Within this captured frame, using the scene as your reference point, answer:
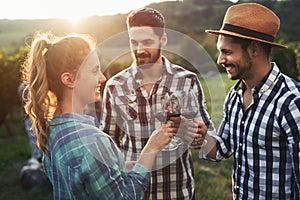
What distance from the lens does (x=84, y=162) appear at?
1688mm

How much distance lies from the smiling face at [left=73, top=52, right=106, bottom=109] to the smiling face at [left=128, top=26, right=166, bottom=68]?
3.54ft

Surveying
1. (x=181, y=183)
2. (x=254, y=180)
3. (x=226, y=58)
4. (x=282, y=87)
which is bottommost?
(x=181, y=183)

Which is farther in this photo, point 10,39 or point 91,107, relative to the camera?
point 10,39

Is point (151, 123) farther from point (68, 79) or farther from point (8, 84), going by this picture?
point (8, 84)

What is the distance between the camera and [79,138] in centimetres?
172

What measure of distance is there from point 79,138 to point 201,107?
4.43 feet

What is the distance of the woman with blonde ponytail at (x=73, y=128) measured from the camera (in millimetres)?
1710

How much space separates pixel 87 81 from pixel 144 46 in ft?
3.86

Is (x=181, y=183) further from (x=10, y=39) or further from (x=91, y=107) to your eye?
(x=10, y=39)

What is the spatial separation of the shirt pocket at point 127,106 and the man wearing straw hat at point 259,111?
73 centimetres

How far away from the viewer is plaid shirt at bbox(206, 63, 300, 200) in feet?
7.06

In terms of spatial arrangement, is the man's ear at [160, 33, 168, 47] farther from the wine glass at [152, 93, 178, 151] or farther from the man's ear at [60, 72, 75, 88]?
the man's ear at [60, 72, 75, 88]

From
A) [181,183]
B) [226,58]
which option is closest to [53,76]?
[226,58]

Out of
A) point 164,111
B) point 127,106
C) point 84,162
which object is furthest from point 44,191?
point 84,162
